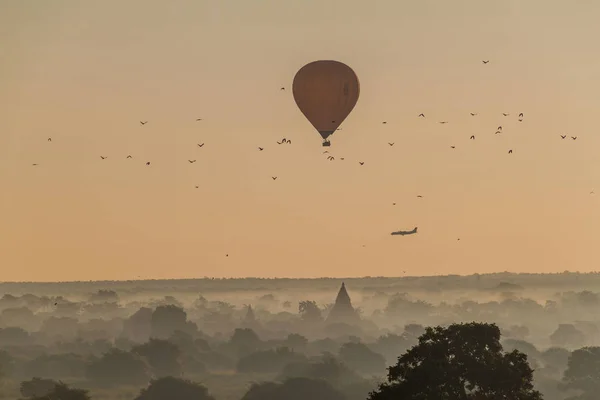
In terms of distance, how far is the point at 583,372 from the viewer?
156250mm

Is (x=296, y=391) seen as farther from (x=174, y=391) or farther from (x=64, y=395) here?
(x=64, y=395)

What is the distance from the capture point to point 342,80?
10525 cm

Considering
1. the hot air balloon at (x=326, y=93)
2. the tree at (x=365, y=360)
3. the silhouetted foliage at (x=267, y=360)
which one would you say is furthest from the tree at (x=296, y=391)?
the hot air balloon at (x=326, y=93)

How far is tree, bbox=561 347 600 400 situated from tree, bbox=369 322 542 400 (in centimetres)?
9286

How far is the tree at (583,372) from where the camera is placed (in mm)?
153100

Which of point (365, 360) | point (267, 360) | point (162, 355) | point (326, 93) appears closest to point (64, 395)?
point (326, 93)

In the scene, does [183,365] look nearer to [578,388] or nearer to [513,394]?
[578,388]

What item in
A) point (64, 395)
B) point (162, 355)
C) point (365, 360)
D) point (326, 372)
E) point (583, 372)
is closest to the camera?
point (64, 395)

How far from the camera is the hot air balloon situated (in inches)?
4080

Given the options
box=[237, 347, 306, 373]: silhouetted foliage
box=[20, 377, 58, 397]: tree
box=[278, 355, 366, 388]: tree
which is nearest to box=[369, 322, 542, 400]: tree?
box=[20, 377, 58, 397]: tree

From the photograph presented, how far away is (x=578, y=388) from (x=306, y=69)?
62160mm

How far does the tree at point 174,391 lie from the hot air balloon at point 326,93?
1814 inches

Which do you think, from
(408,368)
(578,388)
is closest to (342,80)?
(408,368)

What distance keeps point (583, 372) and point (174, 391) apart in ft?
151
